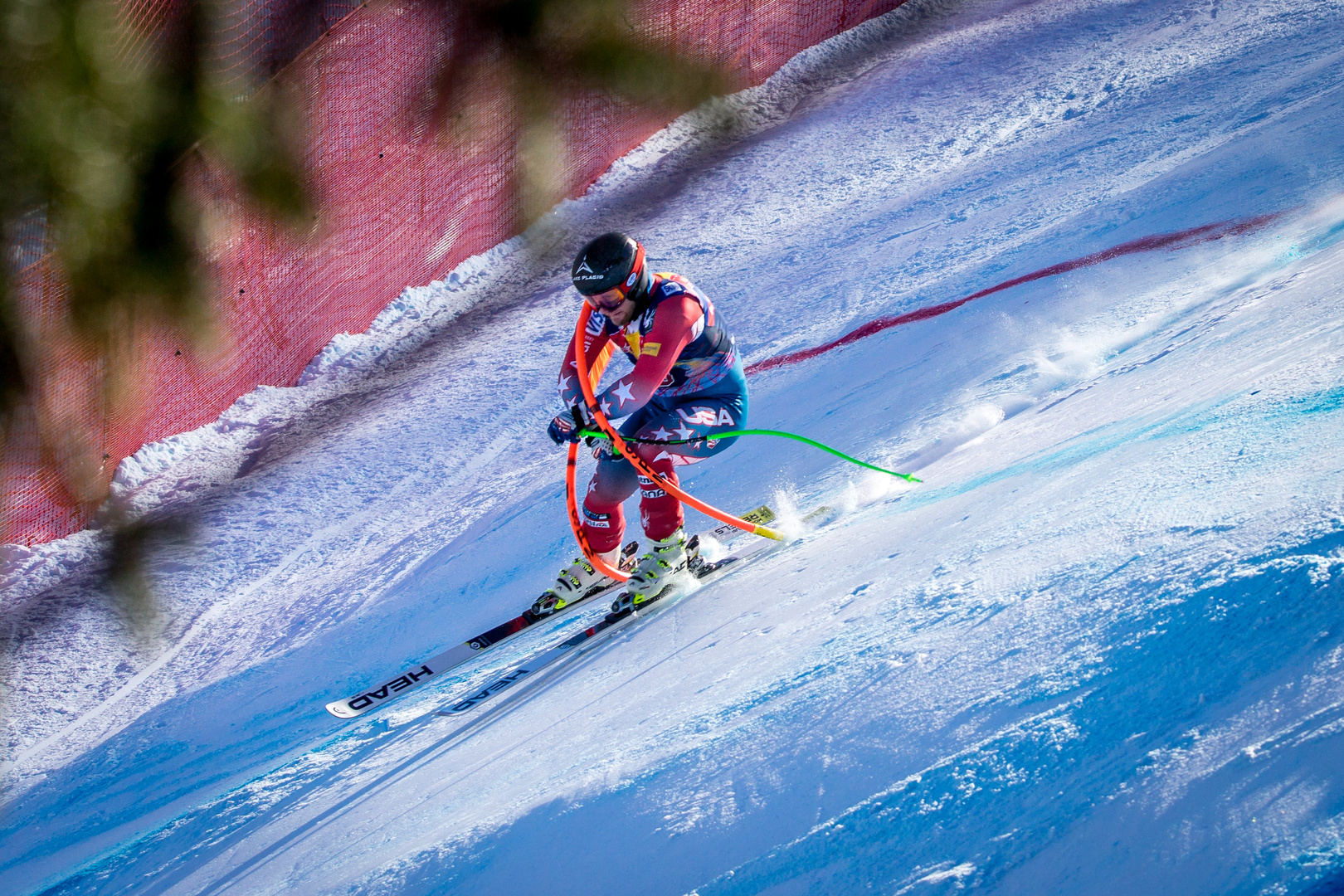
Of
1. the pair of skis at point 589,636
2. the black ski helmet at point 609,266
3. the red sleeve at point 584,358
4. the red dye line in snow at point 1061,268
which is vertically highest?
the black ski helmet at point 609,266

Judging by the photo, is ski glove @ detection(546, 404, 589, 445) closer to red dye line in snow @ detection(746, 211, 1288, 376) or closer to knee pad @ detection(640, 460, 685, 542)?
knee pad @ detection(640, 460, 685, 542)

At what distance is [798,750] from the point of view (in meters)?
2.37

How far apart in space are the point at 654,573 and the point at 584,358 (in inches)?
40.5

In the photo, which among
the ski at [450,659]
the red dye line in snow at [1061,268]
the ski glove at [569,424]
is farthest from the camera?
the red dye line in snow at [1061,268]

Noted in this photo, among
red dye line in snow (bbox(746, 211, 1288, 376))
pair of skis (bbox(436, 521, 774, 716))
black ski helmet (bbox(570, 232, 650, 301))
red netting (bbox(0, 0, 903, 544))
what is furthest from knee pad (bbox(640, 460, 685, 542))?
red netting (bbox(0, 0, 903, 544))

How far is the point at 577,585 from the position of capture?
14.7ft

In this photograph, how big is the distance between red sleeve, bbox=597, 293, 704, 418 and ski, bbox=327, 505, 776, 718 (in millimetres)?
1028

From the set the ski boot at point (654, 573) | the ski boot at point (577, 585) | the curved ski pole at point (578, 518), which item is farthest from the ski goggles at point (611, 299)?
the ski boot at point (577, 585)

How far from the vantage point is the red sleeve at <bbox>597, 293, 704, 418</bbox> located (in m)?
3.73

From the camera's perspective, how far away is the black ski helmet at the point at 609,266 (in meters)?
3.70

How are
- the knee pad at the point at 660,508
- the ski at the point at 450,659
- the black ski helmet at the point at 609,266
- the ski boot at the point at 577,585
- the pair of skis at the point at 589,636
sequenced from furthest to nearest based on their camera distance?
the ski boot at the point at 577,585
the knee pad at the point at 660,508
the ski at the point at 450,659
the pair of skis at the point at 589,636
the black ski helmet at the point at 609,266

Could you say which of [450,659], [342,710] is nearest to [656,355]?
[450,659]

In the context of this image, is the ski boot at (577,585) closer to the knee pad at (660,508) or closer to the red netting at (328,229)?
the knee pad at (660,508)

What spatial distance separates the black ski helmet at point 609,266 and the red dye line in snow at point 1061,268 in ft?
8.10
